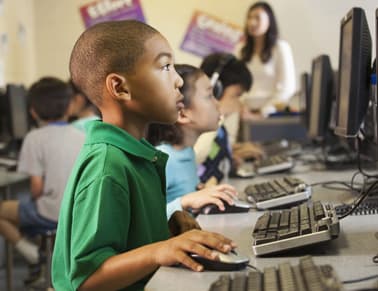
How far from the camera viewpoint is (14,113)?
3.74 meters

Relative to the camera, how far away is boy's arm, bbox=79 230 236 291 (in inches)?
37.9

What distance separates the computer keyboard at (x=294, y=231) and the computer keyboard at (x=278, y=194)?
321 millimetres

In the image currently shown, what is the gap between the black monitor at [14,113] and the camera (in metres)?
3.71

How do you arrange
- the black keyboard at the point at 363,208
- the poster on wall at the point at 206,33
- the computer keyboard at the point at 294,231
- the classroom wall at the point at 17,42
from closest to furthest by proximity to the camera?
1. the computer keyboard at the point at 294,231
2. the black keyboard at the point at 363,208
3. the classroom wall at the point at 17,42
4. the poster on wall at the point at 206,33

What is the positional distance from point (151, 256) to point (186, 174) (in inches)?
32.9

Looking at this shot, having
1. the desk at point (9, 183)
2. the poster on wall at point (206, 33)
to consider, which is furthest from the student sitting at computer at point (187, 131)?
the poster on wall at point (206, 33)

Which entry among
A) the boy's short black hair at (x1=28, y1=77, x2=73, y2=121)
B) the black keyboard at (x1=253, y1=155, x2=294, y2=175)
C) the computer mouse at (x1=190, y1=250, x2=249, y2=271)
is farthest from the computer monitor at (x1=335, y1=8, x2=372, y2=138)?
the boy's short black hair at (x1=28, y1=77, x2=73, y2=121)

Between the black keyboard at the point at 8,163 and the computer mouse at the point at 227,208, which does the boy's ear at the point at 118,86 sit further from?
the black keyboard at the point at 8,163

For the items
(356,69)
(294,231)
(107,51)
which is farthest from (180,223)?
(356,69)

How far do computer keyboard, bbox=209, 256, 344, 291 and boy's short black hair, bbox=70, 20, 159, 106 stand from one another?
1.41 feet

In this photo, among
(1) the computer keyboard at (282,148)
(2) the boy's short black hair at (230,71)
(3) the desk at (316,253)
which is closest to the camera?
(3) the desk at (316,253)

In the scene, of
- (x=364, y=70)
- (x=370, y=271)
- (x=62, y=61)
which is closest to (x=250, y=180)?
(x=364, y=70)

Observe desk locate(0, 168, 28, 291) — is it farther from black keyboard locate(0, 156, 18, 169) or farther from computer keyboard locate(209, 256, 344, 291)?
computer keyboard locate(209, 256, 344, 291)

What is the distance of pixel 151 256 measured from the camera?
98 cm
